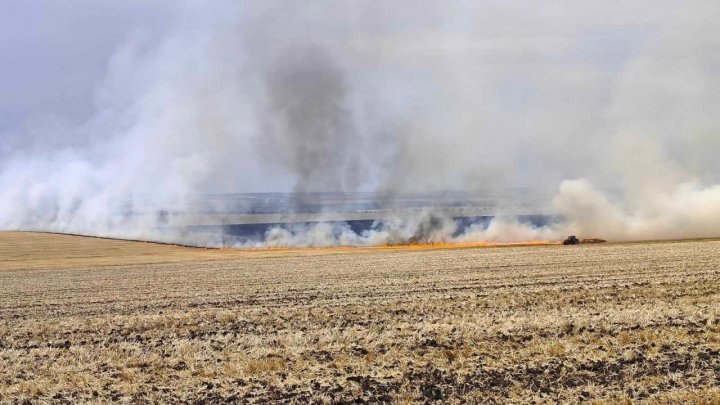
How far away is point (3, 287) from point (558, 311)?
29.3 metres

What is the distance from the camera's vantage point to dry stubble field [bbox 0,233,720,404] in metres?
11.9

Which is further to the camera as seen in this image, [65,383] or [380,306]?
[380,306]

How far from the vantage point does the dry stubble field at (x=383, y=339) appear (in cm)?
1190

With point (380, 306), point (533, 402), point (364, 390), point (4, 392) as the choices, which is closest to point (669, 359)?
point (533, 402)

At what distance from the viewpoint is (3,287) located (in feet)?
121

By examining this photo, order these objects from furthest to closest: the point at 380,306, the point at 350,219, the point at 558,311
Result: the point at 350,219
the point at 380,306
the point at 558,311

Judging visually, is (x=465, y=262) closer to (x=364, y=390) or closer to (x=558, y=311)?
(x=558, y=311)

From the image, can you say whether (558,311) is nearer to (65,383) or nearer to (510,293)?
(510,293)

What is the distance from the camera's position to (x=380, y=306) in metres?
21.5

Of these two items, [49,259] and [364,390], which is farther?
[49,259]

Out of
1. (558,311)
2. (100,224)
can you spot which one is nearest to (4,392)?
(558,311)

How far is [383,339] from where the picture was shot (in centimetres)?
1559

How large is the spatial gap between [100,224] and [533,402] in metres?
95.4

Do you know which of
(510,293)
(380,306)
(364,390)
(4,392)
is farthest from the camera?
(510,293)
